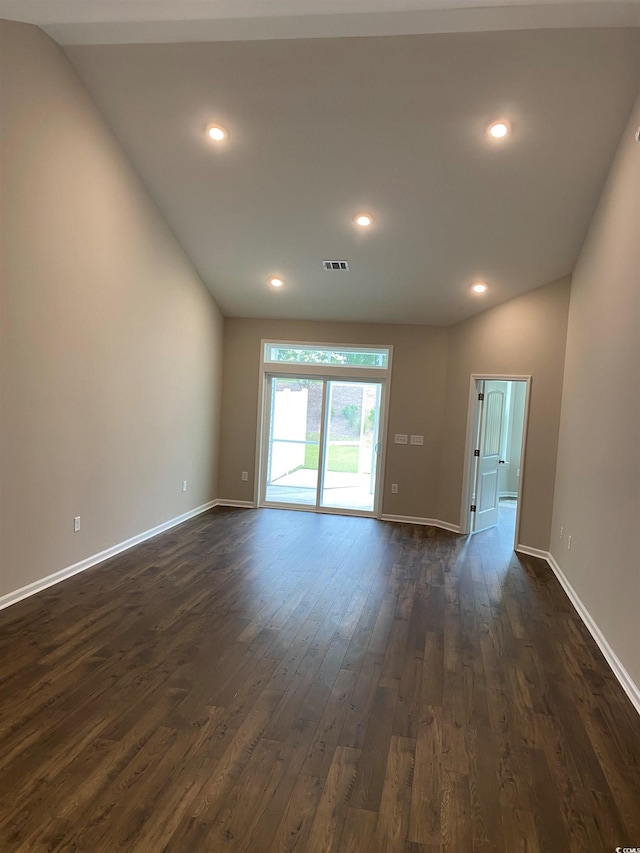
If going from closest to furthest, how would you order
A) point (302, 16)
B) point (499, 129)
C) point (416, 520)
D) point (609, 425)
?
point (302, 16), point (609, 425), point (499, 129), point (416, 520)

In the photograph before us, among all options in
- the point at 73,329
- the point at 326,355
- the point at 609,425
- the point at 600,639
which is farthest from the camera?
the point at 326,355

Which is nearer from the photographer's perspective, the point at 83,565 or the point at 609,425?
the point at 609,425

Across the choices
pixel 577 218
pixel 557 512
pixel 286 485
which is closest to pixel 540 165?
pixel 577 218

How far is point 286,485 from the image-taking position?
7.70 m

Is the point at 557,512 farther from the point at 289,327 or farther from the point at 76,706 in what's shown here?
the point at 76,706

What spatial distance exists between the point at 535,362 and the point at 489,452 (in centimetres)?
150

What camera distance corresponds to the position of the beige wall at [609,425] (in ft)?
10.5

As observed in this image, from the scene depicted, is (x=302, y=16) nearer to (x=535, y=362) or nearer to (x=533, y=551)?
(x=535, y=362)

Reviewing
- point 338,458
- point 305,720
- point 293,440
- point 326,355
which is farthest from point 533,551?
point 305,720

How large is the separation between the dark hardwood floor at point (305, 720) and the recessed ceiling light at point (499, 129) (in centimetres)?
354

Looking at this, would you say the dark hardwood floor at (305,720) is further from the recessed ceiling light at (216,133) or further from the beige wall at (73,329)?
the recessed ceiling light at (216,133)

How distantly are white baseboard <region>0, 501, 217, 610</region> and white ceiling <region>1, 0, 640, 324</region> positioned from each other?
9.94ft

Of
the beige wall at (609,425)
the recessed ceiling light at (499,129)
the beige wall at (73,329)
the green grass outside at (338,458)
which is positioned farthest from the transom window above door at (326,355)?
the recessed ceiling light at (499,129)

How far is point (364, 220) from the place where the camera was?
5.19 m
